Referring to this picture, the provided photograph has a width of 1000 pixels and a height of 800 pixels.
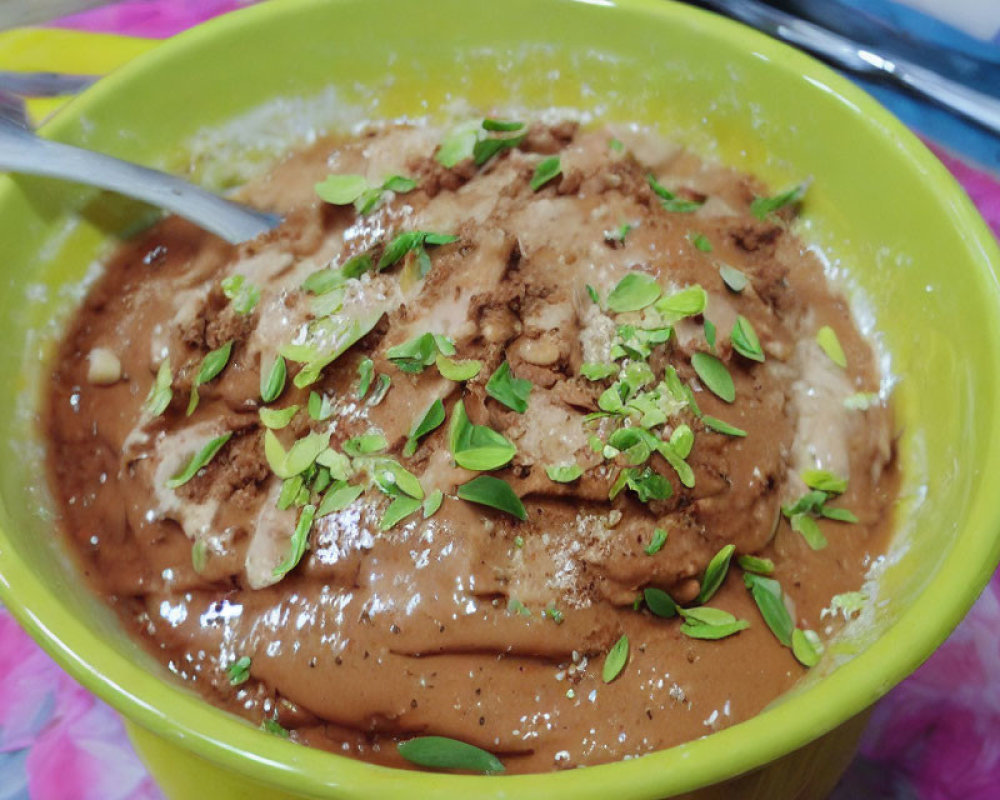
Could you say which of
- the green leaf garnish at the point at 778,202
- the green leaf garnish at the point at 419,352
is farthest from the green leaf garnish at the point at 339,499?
the green leaf garnish at the point at 778,202

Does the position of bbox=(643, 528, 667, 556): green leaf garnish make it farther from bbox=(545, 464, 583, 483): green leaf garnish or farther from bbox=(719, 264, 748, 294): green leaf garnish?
bbox=(719, 264, 748, 294): green leaf garnish

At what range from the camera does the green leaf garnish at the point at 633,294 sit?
90cm

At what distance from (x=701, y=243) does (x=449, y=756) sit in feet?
1.88

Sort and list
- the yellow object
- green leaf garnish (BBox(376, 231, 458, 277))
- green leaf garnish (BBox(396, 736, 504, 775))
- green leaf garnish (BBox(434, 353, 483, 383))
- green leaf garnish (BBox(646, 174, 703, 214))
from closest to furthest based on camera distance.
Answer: green leaf garnish (BBox(396, 736, 504, 775)) < green leaf garnish (BBox(434, 353, 483, 383)) < green leaf garnish (BBox(376, 231, 458, 277)) < green leaf garnish (BBox(646, 174, 703, 214)) < the yellow object

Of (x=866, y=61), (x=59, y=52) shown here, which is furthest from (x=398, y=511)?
(x=866, y=61)

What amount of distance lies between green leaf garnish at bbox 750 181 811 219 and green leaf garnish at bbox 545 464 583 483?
495mm

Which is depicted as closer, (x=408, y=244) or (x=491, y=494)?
(x=491, y=494)

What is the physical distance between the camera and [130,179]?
3.43ft

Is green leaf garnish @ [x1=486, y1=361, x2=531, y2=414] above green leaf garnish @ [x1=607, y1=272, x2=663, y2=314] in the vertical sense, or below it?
below

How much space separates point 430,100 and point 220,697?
811 millimetres

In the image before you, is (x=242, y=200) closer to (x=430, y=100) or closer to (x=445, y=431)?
(x=430, y=100)

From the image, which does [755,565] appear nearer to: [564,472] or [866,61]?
[564,472]

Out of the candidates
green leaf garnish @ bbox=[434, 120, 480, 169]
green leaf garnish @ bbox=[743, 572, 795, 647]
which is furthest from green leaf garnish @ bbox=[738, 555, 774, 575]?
green leaf garnish @ bbox=[434, 120, 480, 169]

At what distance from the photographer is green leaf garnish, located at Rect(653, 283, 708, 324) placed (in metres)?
0.89
